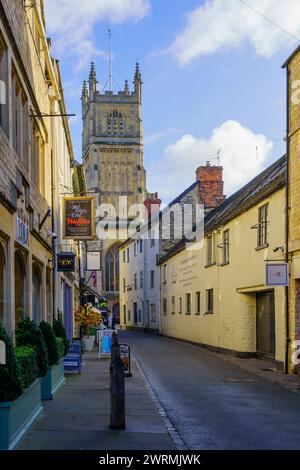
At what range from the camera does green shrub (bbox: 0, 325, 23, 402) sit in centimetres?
745

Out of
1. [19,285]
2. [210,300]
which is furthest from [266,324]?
[19,285]

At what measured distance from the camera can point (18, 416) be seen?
8.05 metres

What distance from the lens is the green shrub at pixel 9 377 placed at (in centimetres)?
745

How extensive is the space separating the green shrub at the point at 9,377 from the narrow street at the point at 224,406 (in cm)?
237

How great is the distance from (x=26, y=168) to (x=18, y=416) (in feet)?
19.3

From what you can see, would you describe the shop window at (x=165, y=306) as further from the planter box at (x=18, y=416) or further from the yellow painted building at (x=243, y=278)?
the planter box at (x=18, y=416)

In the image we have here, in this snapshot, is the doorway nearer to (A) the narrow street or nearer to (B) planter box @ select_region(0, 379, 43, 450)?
(A) the narrow street

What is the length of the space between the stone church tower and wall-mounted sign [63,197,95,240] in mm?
70690

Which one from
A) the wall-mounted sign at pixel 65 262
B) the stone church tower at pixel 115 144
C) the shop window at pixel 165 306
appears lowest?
the shop window at pixel 165 306

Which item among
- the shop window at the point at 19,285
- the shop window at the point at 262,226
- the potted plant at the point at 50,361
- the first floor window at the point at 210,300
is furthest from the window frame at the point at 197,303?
the shop window at the point at 19,285

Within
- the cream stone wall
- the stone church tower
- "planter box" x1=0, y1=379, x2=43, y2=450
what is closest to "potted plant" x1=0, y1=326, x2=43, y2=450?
"planter box" x1=0, y1=379, x2=43, y2=450

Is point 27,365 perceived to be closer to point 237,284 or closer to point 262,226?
point 262,226

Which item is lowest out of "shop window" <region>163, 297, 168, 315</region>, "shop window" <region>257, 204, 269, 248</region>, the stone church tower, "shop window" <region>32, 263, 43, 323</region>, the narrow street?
"shop window" <region>163, 297, 168, 315</region>
